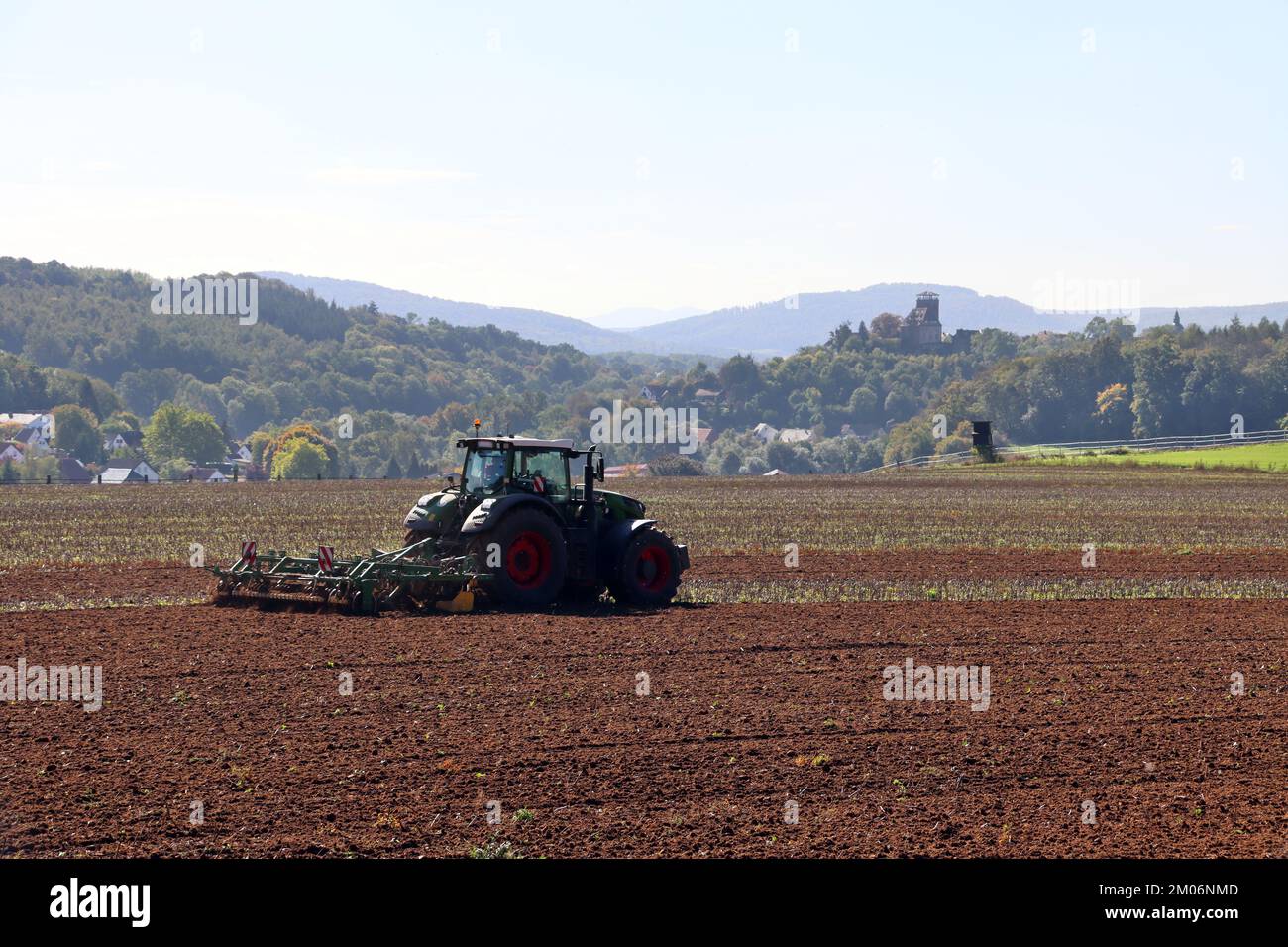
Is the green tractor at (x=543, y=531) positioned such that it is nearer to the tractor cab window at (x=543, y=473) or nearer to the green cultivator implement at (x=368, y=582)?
the tractor cab window at (x=543, y=473)

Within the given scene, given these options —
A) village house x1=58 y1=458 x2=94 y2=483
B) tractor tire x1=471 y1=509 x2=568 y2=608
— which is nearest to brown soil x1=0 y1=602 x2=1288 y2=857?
tractor tire x1=471 y1=509 x2=568 y2=608

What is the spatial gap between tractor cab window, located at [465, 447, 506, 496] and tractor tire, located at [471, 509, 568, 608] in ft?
2.82

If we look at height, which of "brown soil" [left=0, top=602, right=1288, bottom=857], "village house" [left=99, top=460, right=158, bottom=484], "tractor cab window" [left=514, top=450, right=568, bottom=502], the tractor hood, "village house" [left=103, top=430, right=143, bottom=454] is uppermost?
"village house" [left=103, top=430, right=143, bottom=454]

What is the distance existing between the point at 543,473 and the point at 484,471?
79 cm

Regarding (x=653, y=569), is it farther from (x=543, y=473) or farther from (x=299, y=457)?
(x=299, y=457)

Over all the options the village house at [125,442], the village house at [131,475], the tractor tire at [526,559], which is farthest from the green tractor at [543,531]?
the village house at [125,442]

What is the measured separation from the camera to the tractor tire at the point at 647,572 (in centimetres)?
1845

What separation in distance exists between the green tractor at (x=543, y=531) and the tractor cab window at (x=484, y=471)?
13 millimetres

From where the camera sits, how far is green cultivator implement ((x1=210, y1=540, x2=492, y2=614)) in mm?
17016

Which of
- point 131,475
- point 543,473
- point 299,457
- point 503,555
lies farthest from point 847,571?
point 299,457

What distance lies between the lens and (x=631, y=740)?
10766mm

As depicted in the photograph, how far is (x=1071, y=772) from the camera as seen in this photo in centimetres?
1000

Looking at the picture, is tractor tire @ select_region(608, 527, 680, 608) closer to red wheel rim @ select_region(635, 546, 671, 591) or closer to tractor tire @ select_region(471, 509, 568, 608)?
red wheel rim @ select_region(635, 546, 671, 591)
